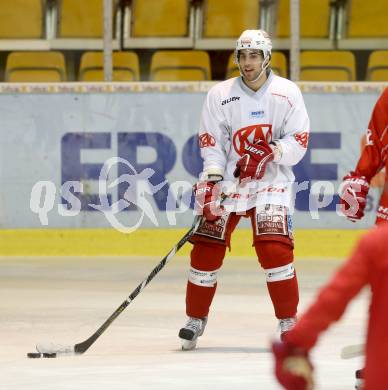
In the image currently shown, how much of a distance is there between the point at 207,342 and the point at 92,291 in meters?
2.12

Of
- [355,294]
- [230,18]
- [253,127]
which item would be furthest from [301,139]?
[230,18]

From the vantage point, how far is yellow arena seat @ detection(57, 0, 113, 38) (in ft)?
34.7

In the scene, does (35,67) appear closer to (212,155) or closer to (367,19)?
(367,19)

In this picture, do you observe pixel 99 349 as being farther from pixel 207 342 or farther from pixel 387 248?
pixel 387 248

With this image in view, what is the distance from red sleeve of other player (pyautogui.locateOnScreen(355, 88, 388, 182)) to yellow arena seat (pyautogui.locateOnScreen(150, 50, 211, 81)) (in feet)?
19.1

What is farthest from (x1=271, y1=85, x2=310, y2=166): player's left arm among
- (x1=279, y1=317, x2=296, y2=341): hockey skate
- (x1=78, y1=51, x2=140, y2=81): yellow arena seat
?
(x1=78, y1=51, x2=140, y2=81): yellow arena seat

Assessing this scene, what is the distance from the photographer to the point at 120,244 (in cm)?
956

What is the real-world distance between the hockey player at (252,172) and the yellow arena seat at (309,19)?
4788mm

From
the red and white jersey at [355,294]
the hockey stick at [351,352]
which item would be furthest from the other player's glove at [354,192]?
the red and white jersey at [355,294]

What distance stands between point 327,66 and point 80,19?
1891 millimetres

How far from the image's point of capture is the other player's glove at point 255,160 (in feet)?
18.4

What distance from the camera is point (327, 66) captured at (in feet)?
34.4

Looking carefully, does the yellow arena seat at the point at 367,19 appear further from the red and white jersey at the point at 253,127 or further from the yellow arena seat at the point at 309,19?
the red and white jersey at the point at 253,127

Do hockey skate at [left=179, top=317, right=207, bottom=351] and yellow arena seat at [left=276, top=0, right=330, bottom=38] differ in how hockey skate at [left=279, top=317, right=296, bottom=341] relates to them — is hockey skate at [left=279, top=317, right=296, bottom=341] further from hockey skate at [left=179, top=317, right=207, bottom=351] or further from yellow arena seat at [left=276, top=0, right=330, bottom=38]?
yellow arena seat at [left=276, top=0, right=330, bottom=38]
